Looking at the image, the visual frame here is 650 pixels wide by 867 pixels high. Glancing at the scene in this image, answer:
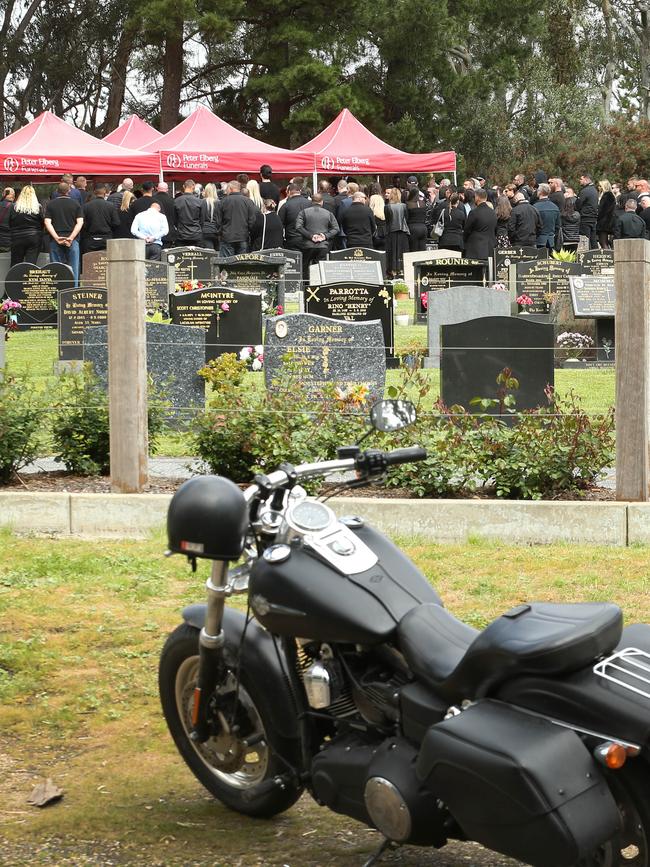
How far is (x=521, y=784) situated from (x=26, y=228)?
21699 mm

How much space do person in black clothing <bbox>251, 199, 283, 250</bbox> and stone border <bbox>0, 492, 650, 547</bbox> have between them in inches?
633

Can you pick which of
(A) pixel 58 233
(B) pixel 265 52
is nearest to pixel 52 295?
(A) pixel 58 233

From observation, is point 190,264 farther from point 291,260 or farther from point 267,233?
point 267,233

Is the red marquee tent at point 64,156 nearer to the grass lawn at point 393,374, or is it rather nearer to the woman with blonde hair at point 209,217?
the woman with blonde hair at point 209,217

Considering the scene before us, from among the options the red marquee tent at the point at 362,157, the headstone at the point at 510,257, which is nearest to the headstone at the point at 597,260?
the headstone at the point at 510,257

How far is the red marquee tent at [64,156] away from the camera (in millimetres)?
29172

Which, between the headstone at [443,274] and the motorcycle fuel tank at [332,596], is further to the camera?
the headstone at [443,274]

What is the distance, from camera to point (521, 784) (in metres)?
3.06

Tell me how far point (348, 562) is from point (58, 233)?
65.5 ft

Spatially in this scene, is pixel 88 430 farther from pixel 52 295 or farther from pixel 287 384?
pixel 52 295

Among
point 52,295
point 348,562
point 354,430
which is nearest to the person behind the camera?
point 348,562

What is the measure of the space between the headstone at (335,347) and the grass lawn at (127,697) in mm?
4245

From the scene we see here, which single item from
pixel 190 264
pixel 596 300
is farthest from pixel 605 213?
pixel 596 300

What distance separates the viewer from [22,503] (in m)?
7.95
